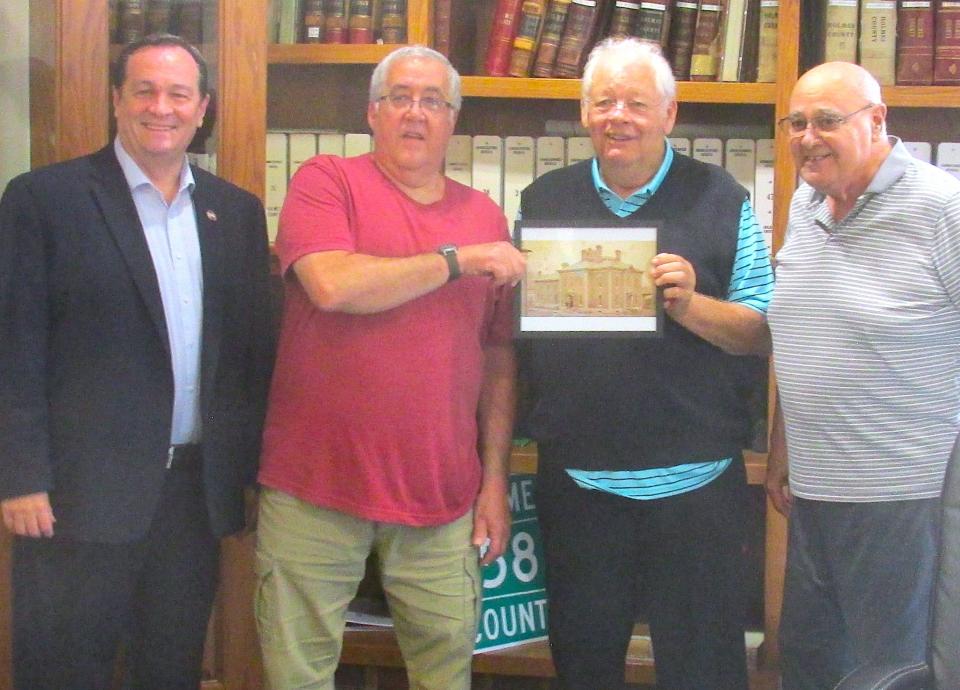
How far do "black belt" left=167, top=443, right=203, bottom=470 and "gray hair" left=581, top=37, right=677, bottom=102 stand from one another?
932 millimetres

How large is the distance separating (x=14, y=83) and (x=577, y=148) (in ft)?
4.35

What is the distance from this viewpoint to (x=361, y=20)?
229 cm

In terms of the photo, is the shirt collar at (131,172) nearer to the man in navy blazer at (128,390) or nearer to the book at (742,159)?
the man in navy blazer at (128,390)

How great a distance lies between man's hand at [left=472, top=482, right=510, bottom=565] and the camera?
5.89 ft

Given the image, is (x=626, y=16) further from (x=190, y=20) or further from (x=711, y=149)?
(x=190, y=20)

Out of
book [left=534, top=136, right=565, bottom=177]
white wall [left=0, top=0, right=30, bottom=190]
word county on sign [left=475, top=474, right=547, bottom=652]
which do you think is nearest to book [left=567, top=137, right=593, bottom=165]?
book [left=534, top=136, right=565, bottom=177]

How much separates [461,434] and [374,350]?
0.72 feet

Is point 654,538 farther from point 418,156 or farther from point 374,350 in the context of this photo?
point 418,156

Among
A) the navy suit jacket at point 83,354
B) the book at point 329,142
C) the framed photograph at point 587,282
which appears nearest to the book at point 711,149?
the framed photograph at point 587,282

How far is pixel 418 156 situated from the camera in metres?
1.69

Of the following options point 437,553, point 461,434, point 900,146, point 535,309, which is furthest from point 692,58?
point 437,553

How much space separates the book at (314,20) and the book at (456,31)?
0.26 metres

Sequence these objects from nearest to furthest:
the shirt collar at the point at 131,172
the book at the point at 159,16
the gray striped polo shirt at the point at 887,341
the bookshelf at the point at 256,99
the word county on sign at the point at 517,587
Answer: the gray striped polo shirt at the point at 887,341
the shirt collar at the point at 131,172
the bookshelf at the point at 256,99
the book at the point at 159,16
the word county on sign at the point at 517,587

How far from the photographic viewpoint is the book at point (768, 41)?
2260 millimetres
